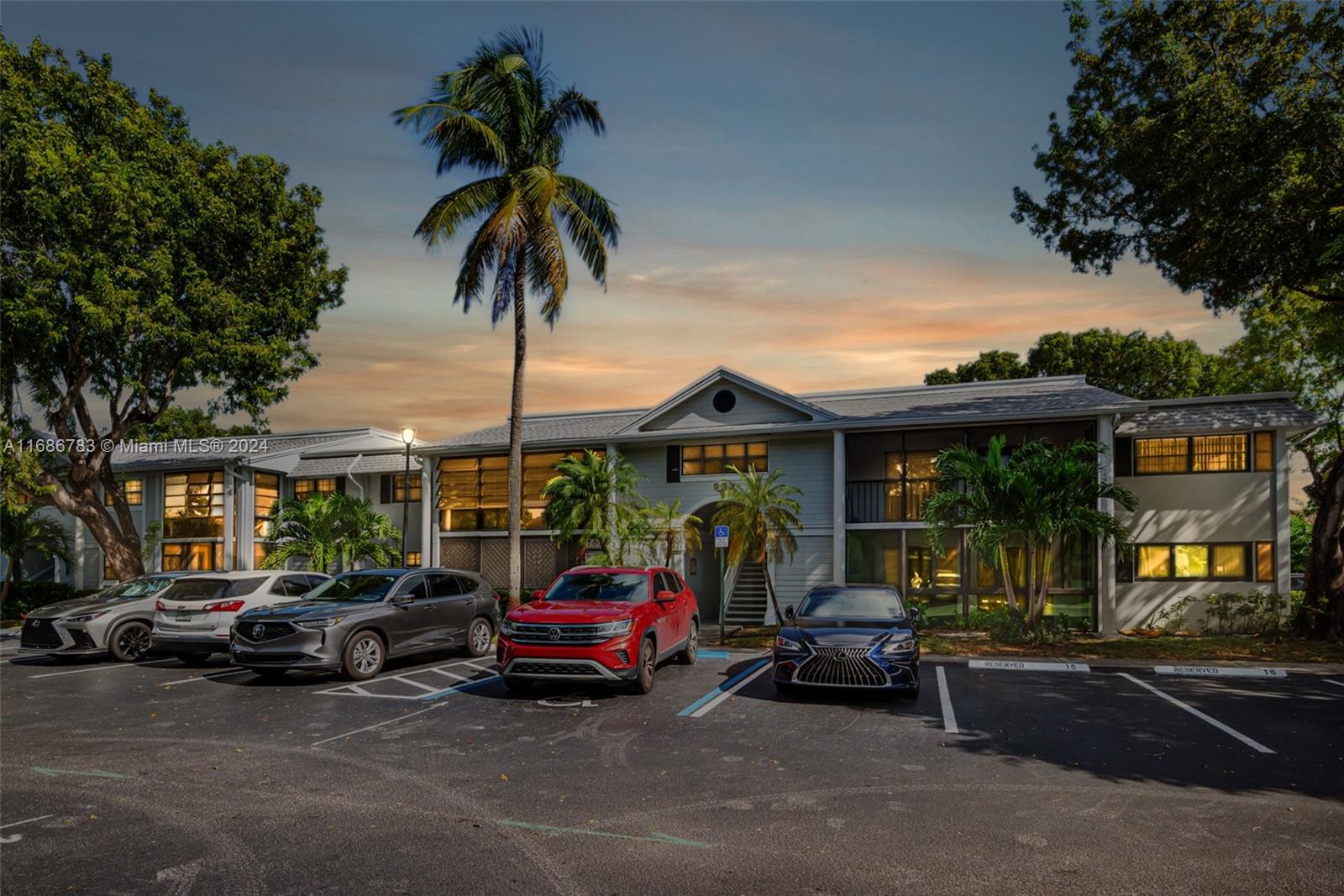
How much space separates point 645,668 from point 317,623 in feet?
16.7

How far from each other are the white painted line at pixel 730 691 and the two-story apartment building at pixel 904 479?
8445 millimetres

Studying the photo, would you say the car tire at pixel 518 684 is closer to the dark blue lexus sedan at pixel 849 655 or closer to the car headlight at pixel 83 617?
the dark blue lexus sedan at pixel 849 655

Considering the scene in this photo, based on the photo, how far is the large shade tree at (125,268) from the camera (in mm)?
21906

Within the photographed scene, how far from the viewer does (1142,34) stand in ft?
61.1

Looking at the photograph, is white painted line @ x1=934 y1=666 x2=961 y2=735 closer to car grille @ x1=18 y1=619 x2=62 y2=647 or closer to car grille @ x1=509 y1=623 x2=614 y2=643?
car grille @ x1=509 y1=623 x2=614 y2=643

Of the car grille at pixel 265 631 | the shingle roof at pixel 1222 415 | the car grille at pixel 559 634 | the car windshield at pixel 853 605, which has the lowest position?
the car grille at pixel 265 631

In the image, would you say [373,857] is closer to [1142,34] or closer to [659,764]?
[659,764]

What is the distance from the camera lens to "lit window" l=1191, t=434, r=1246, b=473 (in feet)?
69.8

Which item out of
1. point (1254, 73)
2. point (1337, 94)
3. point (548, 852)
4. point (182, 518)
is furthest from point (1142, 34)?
point (182, 518)

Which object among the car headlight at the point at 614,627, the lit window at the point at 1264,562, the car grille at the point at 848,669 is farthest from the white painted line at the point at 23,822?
the lit window at the point at 1264,562

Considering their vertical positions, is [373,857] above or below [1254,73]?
below

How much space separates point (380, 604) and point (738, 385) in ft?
42.8

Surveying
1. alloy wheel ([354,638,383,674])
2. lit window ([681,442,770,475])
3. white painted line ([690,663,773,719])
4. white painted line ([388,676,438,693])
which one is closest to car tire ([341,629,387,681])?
alloy wheel ([354,638,383,674])

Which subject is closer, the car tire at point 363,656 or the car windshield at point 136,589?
the car tire at point 363,656
